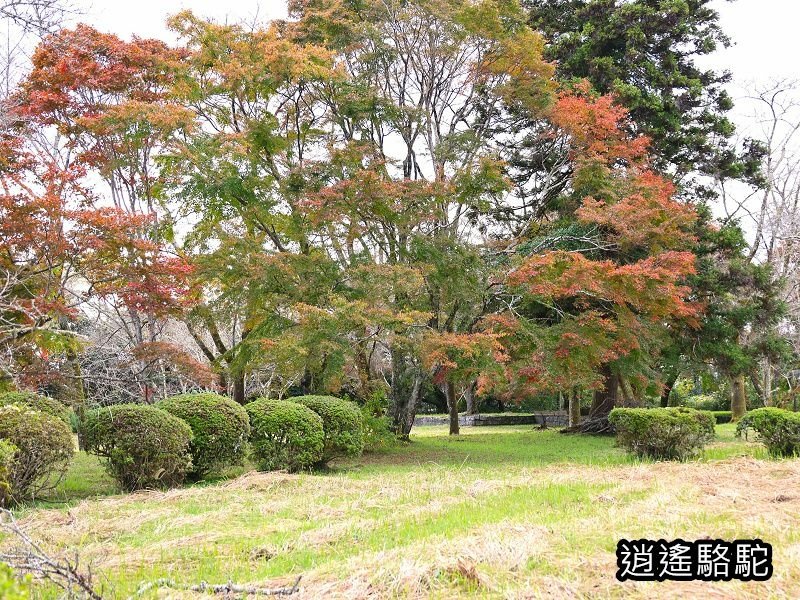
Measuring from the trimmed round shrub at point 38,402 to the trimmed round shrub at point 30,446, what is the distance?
1.91ft

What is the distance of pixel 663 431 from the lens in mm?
8750

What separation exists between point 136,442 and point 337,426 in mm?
2886

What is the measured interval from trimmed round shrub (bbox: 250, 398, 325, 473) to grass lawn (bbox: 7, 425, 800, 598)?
751mm

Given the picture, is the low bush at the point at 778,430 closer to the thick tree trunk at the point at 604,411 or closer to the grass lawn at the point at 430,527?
the grass lawn at the point at 430,527

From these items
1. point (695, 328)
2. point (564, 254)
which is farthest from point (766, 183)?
point (564, 254)

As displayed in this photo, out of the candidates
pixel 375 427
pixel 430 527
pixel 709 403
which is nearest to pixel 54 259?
pixel 375 427

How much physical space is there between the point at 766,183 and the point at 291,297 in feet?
39.9

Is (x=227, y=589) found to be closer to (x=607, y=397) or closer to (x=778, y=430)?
(x=778, y=430)

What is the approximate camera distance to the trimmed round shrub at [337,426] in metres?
8.99

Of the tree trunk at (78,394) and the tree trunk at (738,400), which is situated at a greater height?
the tree trunk at (78,394)

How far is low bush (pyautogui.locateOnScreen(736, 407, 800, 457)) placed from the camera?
28.1ft

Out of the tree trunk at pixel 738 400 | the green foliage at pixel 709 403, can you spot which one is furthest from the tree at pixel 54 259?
the green foliage at pixel 709 403

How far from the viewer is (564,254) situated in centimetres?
1005

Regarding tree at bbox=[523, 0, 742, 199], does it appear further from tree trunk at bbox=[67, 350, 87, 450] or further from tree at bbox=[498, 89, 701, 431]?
tree trunk at bbox=[67, 350, 87, 450]
